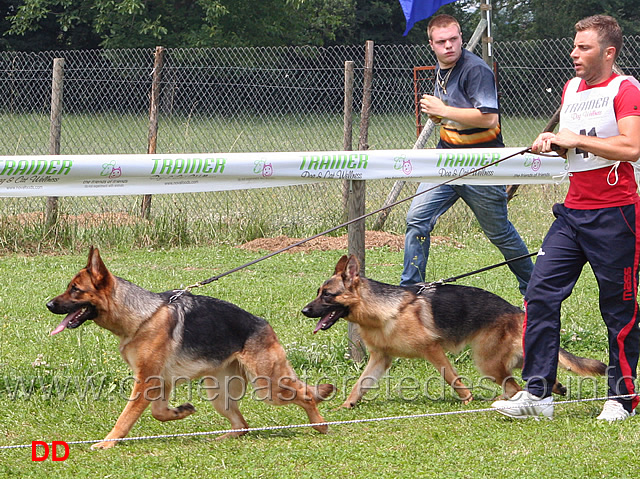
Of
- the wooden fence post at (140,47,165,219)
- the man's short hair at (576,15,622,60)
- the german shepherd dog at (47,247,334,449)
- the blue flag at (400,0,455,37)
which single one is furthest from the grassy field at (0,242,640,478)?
the blue flag at (400,0,455,37)

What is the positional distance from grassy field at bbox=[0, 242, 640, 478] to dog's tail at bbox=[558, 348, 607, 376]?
0.71 ft

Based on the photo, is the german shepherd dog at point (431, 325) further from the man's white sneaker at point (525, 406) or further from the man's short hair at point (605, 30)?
the man's short hair at point (605, 30)

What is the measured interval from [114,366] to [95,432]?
1.11 metres

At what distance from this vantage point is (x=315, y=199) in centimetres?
1187

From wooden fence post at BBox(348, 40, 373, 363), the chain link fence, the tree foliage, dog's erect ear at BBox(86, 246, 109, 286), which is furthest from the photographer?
the tree foliage

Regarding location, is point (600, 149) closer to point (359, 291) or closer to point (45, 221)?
point (359, 291)

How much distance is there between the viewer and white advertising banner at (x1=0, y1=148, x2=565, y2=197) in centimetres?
502

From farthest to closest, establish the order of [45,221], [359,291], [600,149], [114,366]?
[45,221], [114,366], [359,291], [600,149]

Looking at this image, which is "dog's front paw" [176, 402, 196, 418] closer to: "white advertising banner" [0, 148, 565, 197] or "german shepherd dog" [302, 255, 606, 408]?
"german shepherd dog" [302, 255, 606, 408]

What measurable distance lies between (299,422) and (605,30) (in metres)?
2.77

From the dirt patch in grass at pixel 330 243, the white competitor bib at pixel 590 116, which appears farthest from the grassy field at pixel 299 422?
the dirt patch in grass at pixel 330 243

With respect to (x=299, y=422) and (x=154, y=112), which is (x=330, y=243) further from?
(x=299, y=422)

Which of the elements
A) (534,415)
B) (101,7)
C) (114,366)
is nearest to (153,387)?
(114,366)

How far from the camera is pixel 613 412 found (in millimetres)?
4672
